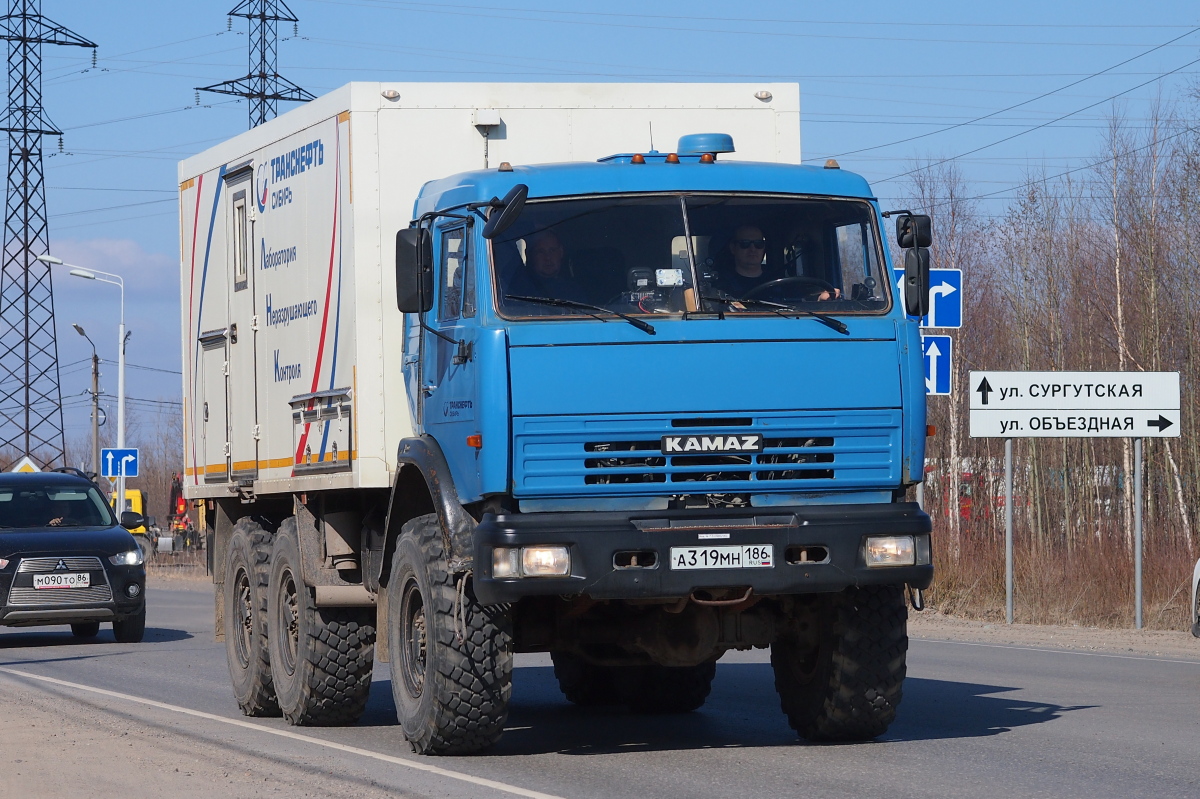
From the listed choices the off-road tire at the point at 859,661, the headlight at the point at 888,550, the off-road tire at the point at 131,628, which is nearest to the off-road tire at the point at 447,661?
the off-road tire at the point at 859,661

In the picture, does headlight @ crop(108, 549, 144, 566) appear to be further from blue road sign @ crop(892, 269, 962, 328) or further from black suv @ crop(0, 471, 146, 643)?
blue road sign @ crop(892, 269, 962, 328)

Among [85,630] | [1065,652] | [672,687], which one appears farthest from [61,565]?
[1065,652]

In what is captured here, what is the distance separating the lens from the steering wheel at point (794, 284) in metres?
8.62

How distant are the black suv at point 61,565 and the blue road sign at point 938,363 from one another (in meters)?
9.23

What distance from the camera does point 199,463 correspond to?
1356cm

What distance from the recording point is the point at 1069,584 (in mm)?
19891

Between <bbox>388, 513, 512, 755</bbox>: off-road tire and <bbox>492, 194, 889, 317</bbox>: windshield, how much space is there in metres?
1.47

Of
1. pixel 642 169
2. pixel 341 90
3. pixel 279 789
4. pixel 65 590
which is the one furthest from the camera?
pixel 65 590

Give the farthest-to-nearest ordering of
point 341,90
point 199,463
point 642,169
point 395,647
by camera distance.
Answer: point 199,463
point 341,90
point 395,647
point 642,169

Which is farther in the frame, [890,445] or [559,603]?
[559,603]

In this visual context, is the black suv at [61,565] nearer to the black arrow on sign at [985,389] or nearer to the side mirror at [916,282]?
the black arrow on sign at [985,389]

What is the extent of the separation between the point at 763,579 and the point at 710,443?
70cm

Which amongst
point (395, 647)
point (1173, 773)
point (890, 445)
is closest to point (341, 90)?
point (395, 647)

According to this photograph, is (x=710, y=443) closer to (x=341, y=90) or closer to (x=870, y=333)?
(x=870, y=333)
